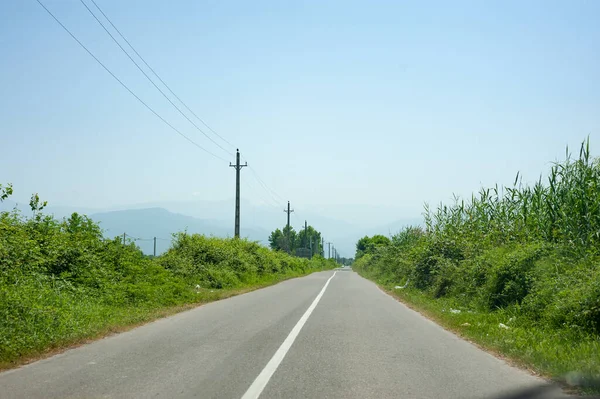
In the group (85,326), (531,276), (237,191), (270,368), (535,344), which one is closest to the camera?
(270,368)

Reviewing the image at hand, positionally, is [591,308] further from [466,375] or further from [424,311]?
[424,311]

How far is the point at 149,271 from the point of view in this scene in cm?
1992

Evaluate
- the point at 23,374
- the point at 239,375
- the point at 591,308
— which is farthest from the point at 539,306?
the point at 23,374

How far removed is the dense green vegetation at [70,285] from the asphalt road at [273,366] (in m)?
0.87

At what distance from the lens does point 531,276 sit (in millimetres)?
13562

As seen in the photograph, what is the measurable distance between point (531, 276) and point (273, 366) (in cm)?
851

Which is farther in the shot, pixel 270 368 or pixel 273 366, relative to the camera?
pixel 273 366

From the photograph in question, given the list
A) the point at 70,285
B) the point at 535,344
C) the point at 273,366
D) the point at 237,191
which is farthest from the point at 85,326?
the point at 237,191

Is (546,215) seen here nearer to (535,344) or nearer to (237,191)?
(535,344)

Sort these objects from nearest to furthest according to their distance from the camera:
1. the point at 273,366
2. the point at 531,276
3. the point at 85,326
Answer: the point at 273,366 → the point at 85,326 → the point at 531,276

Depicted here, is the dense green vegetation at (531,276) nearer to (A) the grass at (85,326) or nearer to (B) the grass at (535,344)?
(B) the grass at (535,344)

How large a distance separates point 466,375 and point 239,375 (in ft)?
9.80

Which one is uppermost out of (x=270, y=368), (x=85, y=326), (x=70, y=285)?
(x=70, y=285)

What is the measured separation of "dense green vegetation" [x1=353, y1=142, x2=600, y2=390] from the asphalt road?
37.5 inches
